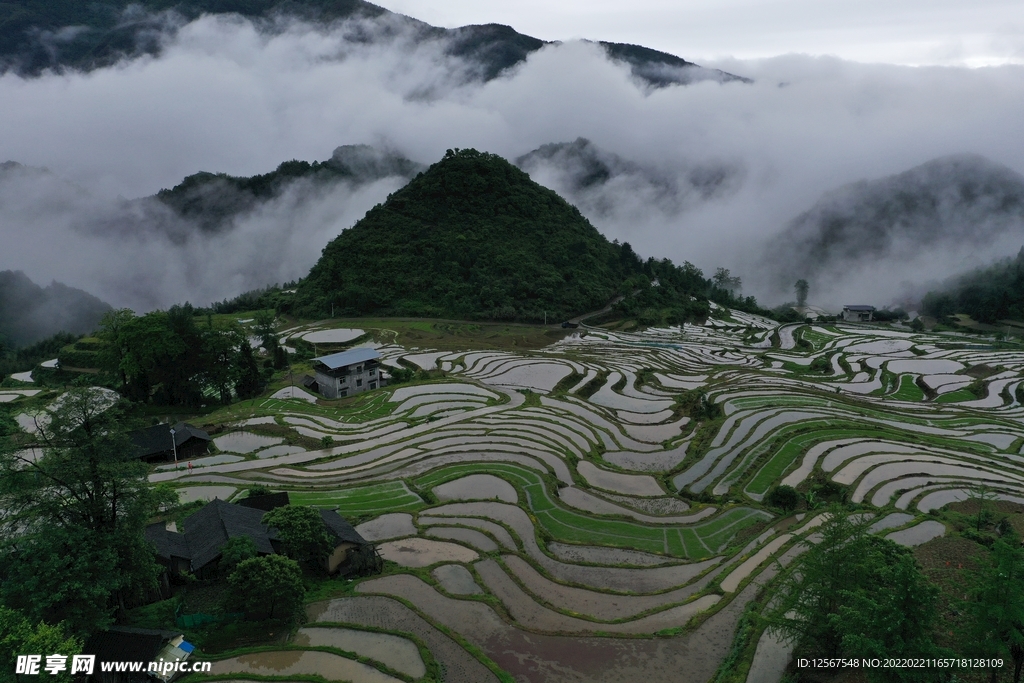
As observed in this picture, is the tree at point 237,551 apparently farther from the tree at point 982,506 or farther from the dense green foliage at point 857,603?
the tree at point 982,506

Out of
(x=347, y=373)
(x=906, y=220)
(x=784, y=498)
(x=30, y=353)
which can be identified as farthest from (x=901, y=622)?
(x=906, y=220)

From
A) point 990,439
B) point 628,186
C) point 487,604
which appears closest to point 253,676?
point 487,604

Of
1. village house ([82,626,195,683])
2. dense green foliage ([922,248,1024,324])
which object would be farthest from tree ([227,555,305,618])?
dense green foliage ([922,248,1024,324])

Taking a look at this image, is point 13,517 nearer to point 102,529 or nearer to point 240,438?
point 102,529

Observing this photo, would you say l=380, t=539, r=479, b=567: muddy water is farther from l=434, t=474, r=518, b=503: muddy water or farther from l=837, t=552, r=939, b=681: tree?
l=837, t=552, r=939, b=681: tree

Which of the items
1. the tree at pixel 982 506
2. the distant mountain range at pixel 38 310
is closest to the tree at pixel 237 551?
the tree at pixel 982 506
